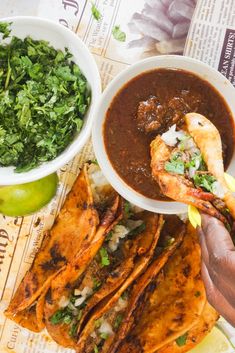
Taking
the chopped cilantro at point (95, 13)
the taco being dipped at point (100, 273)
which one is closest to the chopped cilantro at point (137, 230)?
the taco being dipped at point (100, 273)

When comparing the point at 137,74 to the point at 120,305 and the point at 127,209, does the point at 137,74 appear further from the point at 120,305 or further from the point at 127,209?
the point at 120,305

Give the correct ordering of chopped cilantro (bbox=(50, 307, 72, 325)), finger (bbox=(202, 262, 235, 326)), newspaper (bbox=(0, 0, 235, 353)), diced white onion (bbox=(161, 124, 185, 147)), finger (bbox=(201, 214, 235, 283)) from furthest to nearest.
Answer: newspaper (bbox=(0, 0, 235, 353)) < chopped cilantro (bbox=(50, 307, 72, 325)) < diced white onion (bbox=(161, 124, 185, 147)) < finger (bbox=(202, 262, 235, 326)) < finger (bbox=(201, 214, 235, 283))

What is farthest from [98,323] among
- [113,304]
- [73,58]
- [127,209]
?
[73,58]

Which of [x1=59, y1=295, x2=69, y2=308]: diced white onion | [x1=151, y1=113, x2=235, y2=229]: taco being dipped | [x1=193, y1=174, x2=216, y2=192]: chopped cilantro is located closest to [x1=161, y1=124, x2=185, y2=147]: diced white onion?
[x1=151, y1=113, x2=235, y2=229]: taco being dipped

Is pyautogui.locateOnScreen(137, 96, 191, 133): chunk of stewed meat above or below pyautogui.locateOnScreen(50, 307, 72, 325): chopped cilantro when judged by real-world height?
above

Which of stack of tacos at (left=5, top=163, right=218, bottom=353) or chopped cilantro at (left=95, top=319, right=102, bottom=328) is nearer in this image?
stack of tacos at (left=5, top=163, right=218, bottom=353)

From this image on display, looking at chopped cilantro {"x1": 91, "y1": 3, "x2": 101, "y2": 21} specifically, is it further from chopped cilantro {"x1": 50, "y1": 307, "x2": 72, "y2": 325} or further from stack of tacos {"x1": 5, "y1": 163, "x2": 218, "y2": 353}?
chopped cilantro {"x1": 50, "y1": 307, "x2": 72, "y2": 325}
